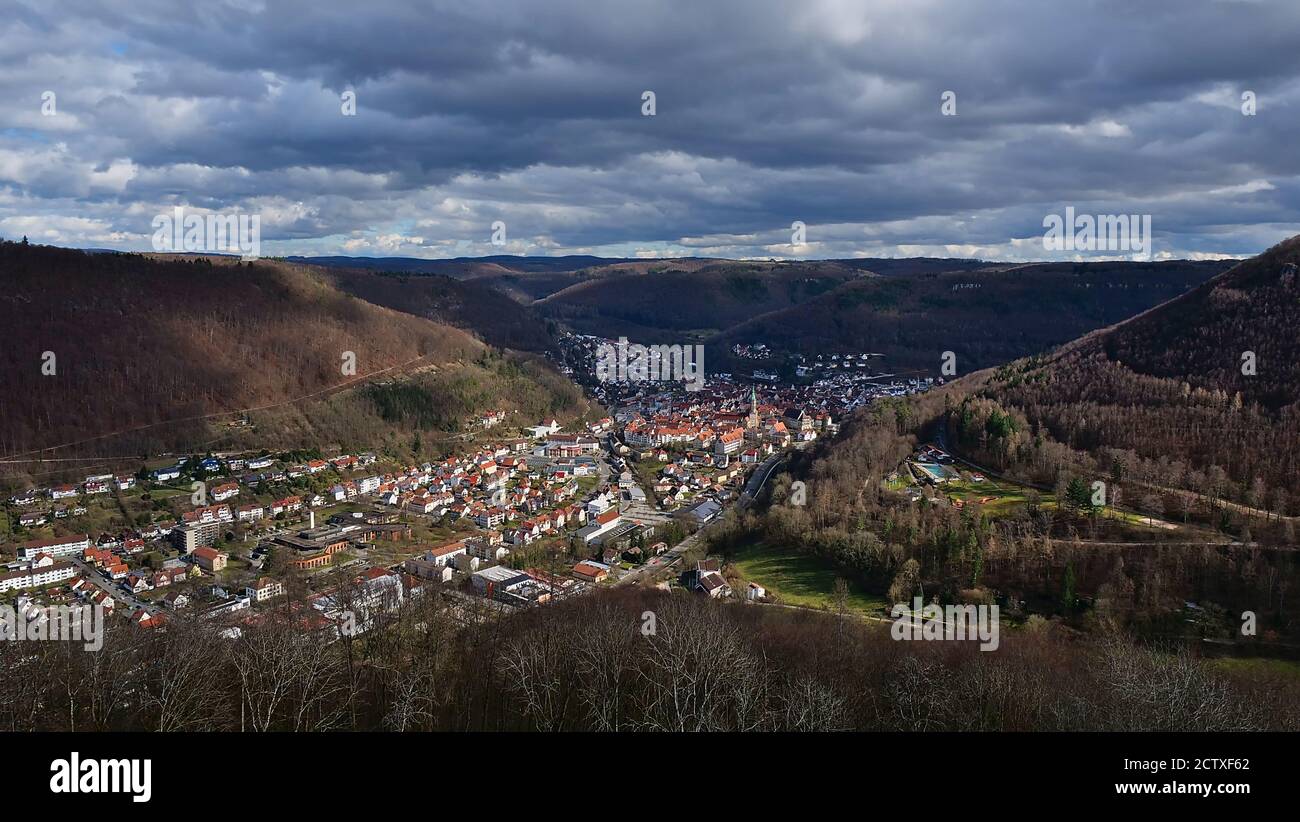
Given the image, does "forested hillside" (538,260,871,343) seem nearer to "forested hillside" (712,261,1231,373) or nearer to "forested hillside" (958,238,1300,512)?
"forested hillside" (712,261,1231,373)

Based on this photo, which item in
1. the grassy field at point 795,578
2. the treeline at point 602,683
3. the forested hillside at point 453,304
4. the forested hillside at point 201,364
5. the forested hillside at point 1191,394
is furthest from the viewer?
the forested hillside at point 453,304

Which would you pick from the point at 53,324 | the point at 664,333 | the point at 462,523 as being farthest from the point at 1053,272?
the point at 53,324

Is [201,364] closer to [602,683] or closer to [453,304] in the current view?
[602,683]

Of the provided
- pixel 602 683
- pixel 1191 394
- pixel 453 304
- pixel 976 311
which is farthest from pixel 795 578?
pixel 976 311

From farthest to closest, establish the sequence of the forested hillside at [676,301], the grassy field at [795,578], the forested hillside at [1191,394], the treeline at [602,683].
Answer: the forested hillside at [676,301] < the forested hillside at [1191,394] < the grassy field at [795,578] < the treeline at [602,683]

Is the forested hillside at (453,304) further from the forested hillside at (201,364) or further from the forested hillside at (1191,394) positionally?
the forested hillside at (1191,394)

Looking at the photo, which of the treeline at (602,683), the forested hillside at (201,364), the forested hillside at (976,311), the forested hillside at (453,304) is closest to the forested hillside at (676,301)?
the forested hillside at (453,304)

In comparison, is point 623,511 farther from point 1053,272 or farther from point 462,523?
point 1053,272
